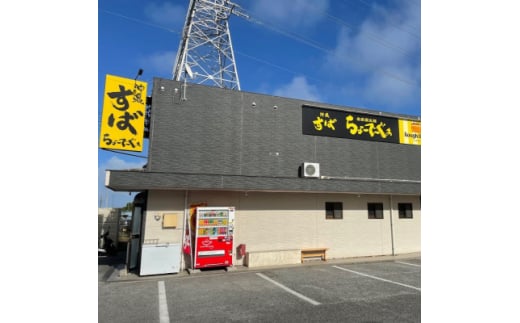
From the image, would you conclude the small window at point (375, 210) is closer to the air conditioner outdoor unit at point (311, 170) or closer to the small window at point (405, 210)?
the small window at point (405, 210)

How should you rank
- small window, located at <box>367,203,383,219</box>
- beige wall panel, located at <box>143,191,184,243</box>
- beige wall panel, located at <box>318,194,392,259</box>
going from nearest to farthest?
beige wall panel, located at <box>143,191,184,243</box>
beige wall panel, located at <box>318,194,392,259</box>
small window, located at <box>367,203,383,219</box>

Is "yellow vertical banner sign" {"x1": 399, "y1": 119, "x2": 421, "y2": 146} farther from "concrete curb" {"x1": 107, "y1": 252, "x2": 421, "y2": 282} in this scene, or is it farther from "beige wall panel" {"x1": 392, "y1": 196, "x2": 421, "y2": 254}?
"concrete curb" {"x1": 107, "y1": 252, "x2": 421, "y2": 282}

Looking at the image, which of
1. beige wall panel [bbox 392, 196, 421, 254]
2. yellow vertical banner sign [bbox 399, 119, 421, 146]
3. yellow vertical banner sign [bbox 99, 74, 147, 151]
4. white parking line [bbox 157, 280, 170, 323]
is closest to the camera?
white parking line [bbox 157, 280, 170, 323]

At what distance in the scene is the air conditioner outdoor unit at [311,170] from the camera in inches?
392

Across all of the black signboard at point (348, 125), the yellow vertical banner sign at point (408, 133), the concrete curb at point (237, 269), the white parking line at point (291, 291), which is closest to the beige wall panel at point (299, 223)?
the concrete curb at point (237, 269)

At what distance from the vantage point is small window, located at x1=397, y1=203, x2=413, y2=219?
11.7 m

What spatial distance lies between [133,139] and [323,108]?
681cm

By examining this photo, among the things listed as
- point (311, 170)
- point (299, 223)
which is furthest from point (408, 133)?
point (299, 223)

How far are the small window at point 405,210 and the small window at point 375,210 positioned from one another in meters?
1.03

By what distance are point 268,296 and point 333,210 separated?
17.9 ft

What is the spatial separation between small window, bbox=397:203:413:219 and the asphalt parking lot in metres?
3.66

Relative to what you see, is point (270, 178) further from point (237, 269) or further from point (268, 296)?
point (268, 296)

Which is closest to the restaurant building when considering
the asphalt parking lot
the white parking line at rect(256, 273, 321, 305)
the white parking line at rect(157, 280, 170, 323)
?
the asphalt parking lot
